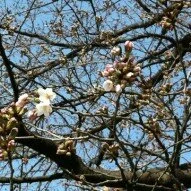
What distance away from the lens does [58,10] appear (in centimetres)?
673

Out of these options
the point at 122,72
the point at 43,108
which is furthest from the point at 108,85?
the point at 43,108

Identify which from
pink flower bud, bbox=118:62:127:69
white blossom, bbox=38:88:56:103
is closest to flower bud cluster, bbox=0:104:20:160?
white blossom, bbox=38:88:56:103

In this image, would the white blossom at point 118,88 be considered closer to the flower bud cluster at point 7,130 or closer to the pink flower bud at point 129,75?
the pink flower bud at point 129,75

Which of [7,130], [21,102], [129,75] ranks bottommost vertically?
[7,130]

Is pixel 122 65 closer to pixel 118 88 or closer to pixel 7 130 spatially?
pixel 118 88

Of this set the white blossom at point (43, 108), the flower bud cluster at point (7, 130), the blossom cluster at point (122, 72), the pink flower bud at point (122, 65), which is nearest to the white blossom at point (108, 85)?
the blossom cluster at point (122, 72)

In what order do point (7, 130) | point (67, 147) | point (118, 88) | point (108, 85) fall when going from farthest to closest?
point (67, 147) → point (108, 85) → point (118, 88) → point (7, 130)

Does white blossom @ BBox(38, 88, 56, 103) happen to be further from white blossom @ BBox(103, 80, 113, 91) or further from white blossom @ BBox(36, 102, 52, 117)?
white blossom @ BBox(103, 80, 113, 91)

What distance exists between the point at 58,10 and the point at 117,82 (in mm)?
4449

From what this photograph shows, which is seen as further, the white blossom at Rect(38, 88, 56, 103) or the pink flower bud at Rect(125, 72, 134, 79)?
the white blossom at Rect(38, 88, 56, 103)

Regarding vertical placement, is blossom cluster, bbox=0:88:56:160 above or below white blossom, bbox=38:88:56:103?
below

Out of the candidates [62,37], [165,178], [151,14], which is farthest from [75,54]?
[165,178]

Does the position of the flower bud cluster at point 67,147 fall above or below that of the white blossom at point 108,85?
below

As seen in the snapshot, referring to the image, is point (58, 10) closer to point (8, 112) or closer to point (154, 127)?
point (154, 127)
